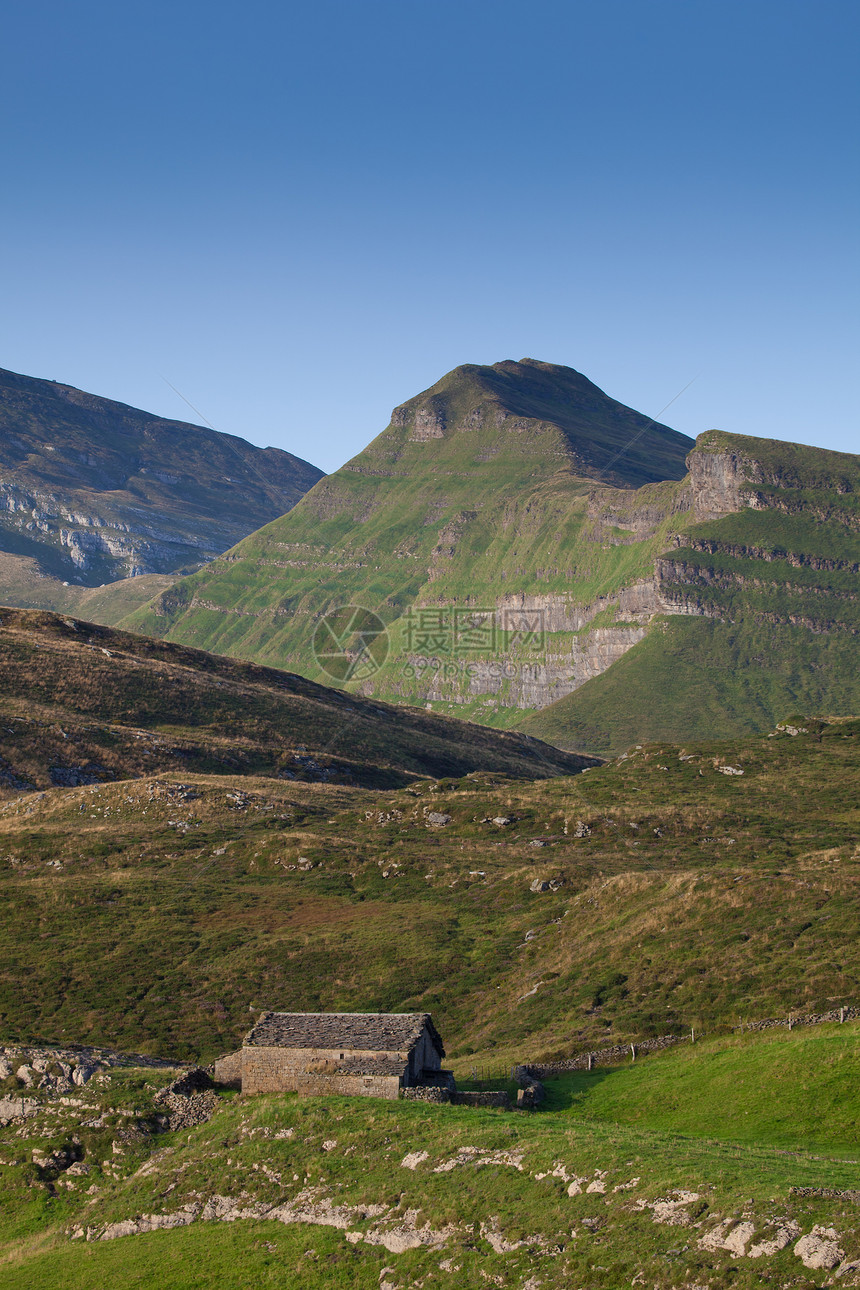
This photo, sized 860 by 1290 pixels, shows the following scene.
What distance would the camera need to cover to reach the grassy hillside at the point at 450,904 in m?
40.9

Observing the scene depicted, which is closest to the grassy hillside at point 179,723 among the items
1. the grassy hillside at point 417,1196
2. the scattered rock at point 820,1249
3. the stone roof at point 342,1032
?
the stone roof at point 342,1032

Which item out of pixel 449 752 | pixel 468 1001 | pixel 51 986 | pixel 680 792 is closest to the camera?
pixel 468 1001

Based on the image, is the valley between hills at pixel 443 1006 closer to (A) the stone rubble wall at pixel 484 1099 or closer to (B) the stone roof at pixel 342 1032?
(A) the stone rubble wall at pixel 484 1099

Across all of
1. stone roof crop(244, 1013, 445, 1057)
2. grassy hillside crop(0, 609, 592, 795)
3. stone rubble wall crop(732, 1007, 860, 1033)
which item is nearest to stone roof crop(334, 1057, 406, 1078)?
stone roof crop(244, 1013, 445, 1057)

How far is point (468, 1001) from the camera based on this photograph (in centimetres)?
4644

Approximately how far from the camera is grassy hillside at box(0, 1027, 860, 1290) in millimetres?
17938

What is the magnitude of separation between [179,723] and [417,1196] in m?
101

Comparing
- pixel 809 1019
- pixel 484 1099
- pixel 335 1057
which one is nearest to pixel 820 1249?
pixel 484 1099

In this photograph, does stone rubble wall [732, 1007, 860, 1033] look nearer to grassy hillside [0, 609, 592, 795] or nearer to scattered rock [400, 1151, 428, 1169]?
scattered rock [400, 1151, 428, 1169]

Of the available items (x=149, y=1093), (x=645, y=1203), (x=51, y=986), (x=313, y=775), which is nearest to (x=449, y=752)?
(x=313, y=775)

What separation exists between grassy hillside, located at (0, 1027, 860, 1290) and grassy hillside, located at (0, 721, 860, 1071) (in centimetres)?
1070

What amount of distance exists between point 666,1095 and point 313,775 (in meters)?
80.0

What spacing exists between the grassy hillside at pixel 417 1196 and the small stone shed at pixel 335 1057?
1264 millimetres

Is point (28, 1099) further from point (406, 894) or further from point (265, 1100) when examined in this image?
point (406, 894)
